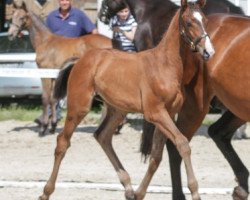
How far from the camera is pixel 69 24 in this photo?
1395cm

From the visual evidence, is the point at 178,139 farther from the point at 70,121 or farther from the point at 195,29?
→ the point at 70,121

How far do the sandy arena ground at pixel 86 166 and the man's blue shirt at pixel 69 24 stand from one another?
1.44 m

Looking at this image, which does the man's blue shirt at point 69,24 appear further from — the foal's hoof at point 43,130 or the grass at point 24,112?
the foal's hoof at point 43,130

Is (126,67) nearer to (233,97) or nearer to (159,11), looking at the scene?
(233,97)

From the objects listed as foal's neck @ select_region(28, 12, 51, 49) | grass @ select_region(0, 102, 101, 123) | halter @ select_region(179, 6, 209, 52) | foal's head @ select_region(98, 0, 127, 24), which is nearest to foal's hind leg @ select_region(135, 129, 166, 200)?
halter @ select_region(179, 6, 209, 52)

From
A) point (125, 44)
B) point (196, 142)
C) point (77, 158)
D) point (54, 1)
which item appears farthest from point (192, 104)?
point (54, 1)

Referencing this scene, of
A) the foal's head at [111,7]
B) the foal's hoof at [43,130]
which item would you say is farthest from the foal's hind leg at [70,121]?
the foal's hoof at [43,130]

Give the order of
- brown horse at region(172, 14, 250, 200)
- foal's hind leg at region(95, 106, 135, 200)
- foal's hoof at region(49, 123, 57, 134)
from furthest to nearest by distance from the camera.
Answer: foal's hoof at region(49, 123, 57, 134) → foal's hind leg at region(95, 106, 135, 200) → brown horse at region(172, 14, 250, 200)

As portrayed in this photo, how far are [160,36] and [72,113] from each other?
366 centimetres

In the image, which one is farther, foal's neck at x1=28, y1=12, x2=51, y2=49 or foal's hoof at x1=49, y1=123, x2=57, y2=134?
foal's neck at x1=28, y1=12, x2=51, y2=49

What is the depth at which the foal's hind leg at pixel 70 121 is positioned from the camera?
24.8ft

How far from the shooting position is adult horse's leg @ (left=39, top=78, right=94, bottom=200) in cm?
757

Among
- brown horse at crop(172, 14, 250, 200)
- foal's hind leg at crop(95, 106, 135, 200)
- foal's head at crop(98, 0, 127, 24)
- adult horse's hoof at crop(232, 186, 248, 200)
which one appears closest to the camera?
brown horse at crop(172, 14, 250, 200)

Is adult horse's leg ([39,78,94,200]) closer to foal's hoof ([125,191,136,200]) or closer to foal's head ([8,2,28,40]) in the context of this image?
foal's hoof ([125,191,136,200])
